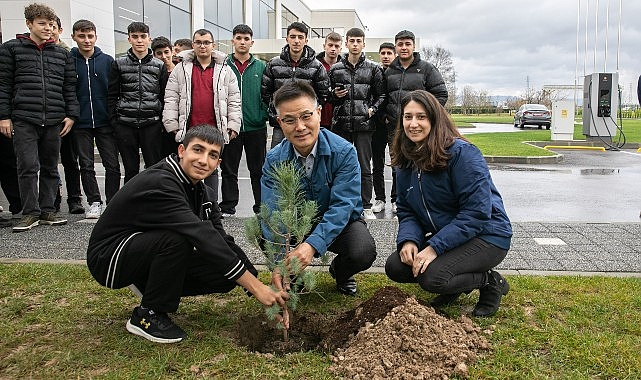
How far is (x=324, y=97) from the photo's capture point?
7.28 metres

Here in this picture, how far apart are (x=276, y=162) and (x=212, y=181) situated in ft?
10.2

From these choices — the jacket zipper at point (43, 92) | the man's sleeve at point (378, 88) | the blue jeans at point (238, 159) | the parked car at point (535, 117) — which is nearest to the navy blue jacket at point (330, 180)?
the blue jeans at point (238, 159)

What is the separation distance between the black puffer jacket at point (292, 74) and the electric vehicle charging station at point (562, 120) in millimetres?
17296

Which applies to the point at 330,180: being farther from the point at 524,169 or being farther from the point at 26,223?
the point at 524,169

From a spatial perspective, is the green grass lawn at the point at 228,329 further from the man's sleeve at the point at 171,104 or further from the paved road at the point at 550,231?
the man's sleeve at the point at 171,104

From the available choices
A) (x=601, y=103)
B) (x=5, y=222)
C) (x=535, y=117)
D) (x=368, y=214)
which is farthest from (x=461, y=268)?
(x=535, y=117)

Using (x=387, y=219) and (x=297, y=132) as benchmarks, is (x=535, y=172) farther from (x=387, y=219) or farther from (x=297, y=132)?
Result: (x=297, y=132)

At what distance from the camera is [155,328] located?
11.8ft

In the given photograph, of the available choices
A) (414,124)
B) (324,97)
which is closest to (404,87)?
(324,97)

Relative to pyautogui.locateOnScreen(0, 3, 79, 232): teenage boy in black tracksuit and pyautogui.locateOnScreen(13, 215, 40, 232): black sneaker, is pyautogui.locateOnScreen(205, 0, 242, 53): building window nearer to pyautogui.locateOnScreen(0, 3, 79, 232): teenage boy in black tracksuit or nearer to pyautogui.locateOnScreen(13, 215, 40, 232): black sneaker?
pyautogui.locateOnScreen(0, 3, 79, 232): teenage boy in black tracksuit

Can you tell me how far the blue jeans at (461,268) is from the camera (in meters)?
3.82

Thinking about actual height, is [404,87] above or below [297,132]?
above

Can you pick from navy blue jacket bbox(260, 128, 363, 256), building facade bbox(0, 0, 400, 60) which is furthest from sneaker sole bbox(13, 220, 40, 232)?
building facade bbox(0, 0, 400, 60)

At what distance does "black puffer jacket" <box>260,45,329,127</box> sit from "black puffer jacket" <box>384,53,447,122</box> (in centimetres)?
86
